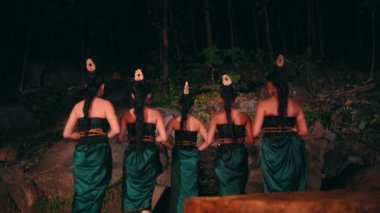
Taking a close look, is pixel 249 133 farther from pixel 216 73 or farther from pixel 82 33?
pixel 82 33

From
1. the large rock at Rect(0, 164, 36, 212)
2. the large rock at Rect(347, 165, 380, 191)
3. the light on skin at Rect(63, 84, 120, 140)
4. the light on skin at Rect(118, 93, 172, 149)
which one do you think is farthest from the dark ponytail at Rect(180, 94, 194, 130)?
the large rock at Rect(347, 165, 380, 191)

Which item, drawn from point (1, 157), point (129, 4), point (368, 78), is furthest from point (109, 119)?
point (129, 4)

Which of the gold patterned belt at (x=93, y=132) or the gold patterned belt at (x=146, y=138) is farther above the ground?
the gold patterned belt at (x=93, y=132)

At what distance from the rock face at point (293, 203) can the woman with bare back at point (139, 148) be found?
3.63 meters

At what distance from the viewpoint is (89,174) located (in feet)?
22.4

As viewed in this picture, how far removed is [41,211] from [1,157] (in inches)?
106

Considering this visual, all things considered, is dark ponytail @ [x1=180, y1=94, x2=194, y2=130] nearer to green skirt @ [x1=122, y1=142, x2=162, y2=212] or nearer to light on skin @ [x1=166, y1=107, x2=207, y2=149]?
light on skin @ [x1=166, y1=107, x2=207, y2=149]

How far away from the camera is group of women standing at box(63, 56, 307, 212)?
667 centimetres

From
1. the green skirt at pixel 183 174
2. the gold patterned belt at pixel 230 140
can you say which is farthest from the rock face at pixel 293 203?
the green skirt at pixel 183 174

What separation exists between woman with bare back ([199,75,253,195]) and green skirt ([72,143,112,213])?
1639mm

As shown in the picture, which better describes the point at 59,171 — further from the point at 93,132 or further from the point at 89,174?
the point at 93,132

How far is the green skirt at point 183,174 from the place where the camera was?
7.25 metres

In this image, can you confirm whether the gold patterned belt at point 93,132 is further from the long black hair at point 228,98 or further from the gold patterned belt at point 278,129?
the gold patterned belt at point 278,129

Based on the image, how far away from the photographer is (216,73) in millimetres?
16656
